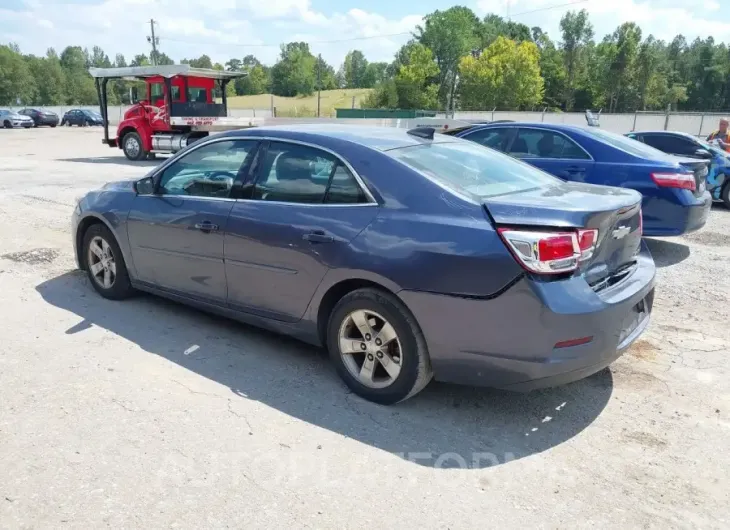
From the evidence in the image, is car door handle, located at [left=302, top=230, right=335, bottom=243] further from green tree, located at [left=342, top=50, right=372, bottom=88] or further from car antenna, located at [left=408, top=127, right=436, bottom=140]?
green tree, located at [left=342, top=50, right=372, bottom=88]

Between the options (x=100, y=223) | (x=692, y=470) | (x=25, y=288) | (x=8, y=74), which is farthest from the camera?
(x=8, y=74)

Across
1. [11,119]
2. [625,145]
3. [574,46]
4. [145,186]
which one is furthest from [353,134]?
[574,46]

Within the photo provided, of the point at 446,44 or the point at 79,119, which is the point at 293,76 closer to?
the point at 446,44

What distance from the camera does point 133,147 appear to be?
20.2 metres

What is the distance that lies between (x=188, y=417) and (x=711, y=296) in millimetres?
4909

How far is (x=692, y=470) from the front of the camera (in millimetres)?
2971

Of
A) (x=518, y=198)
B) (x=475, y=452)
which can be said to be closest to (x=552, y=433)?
(x=475, y=452)

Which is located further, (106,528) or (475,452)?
(475,452)

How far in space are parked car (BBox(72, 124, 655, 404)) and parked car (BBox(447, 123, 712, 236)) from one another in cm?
322

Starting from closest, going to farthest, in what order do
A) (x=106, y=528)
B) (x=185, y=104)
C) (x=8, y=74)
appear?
(x=106, y=528), (x=185, y=104), (x=8, y=74)

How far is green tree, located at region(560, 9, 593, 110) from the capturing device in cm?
8594

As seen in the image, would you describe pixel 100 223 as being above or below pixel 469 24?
below

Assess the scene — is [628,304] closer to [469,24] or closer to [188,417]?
→ [188,417]

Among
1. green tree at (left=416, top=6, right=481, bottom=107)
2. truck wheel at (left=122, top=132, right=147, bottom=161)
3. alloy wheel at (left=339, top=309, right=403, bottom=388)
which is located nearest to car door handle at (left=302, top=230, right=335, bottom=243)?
alloy wheel at (left=339, top=309, right=403, bottom=388)
